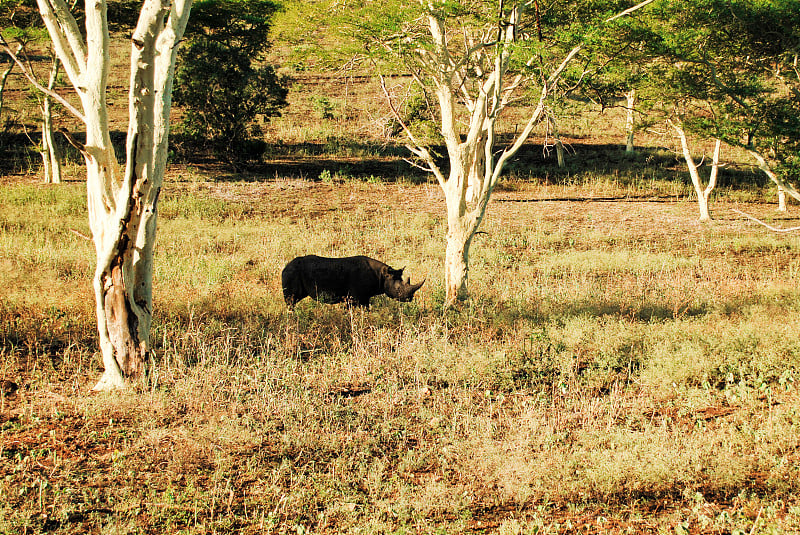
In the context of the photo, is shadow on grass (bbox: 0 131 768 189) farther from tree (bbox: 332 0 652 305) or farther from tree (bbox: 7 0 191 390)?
tree (bbox: 7 0 191 390)

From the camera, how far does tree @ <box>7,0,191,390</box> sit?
6207 millimetres

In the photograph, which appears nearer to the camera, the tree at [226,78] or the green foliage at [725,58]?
the green foliage at [725,58]

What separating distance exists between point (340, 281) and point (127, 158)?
4.51 meters

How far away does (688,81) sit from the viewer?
15.5 metres

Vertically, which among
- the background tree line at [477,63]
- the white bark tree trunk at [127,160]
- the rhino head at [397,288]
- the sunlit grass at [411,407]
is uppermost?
the background tree line at [477,63]

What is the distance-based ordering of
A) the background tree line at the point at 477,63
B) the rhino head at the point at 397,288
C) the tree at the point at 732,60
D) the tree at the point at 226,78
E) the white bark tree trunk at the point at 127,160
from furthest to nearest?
the tree at the point at 226,78
the tree at the point at 732,60
the rhino head at the point at 397,288
the background tree line at the point at 477,63
the white bark tree trunk at the point at 127,160

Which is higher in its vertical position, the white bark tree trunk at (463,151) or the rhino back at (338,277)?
the white bark tree trunk at (463,151)

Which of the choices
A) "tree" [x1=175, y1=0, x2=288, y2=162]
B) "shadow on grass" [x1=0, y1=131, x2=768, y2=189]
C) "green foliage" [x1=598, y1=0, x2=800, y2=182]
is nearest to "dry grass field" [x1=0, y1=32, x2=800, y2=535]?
"green foliage" [x1=598, y1=0, x2=800, y2=182]

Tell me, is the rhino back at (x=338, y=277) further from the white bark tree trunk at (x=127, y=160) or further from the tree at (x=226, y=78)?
the tree at (x=226, y=78)

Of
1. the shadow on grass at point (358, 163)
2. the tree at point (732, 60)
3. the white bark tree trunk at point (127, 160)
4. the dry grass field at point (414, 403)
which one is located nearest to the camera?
the dry grass field at point (414, 403)

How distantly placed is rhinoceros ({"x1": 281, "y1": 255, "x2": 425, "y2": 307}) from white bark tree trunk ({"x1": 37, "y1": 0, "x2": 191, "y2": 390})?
3538 millimetres

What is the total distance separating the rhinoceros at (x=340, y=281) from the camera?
32.8 ft

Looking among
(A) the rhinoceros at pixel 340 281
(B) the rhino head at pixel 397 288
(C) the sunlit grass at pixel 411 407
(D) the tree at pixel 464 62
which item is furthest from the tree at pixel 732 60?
(A) the rhinoceros at pixel 340 281

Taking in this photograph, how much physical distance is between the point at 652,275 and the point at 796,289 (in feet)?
8.38
